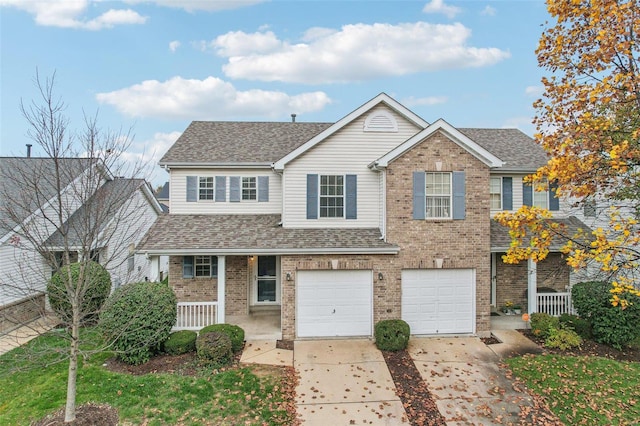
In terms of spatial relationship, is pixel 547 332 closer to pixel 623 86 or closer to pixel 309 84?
pixel 623 86

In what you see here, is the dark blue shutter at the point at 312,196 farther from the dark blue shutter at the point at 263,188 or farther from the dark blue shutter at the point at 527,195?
the dark blue shutter at the point at 527,195

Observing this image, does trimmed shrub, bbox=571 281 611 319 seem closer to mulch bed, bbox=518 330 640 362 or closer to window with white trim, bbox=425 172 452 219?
mulch bed, bbox=518 330 640 362

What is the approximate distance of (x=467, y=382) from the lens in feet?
27.0

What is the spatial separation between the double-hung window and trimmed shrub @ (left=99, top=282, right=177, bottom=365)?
315 centimetres

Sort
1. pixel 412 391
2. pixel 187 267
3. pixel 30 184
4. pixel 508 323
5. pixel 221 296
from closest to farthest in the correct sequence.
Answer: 1. pixel 30 184
2. pixel 412 391
3. pixel 221 296
4. pixel 508 323
5. pixel 187 267

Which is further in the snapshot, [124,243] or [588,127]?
[124,243]

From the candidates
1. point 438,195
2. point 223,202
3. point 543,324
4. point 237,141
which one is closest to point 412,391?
point 543,324

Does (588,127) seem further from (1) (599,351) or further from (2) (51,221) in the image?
(2) (51,221)

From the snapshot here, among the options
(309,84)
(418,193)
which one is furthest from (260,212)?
(309,84)

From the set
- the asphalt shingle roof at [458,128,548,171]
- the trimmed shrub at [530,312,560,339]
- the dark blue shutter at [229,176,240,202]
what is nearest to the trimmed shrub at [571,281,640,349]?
the trimmed shrub at [530,312,560,339]

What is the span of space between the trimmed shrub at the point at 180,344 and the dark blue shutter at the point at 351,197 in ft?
20.2

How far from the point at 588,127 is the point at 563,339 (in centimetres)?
717

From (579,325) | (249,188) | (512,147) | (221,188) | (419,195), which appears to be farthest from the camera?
(512,147)

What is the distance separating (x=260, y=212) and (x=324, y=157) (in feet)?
11.8
